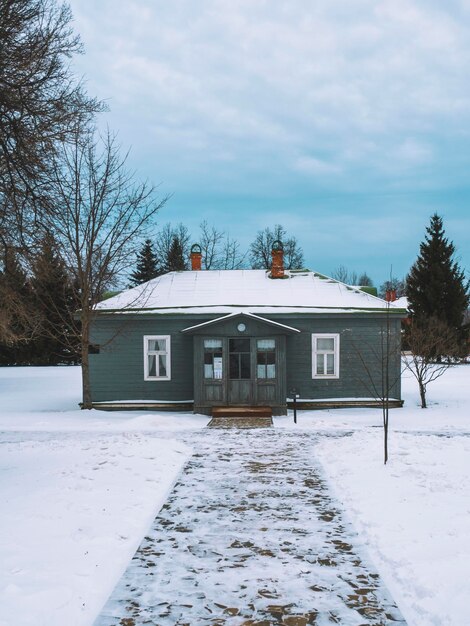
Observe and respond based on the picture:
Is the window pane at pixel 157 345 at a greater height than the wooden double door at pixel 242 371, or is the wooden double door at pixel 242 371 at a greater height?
the window pane at pixel 157 345

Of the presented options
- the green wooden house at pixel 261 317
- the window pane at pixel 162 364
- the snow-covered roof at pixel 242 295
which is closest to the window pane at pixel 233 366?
the green wooden house at pixel 261 317

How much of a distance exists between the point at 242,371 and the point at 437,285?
25717 mm

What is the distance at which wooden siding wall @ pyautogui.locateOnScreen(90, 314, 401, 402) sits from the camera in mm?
19625

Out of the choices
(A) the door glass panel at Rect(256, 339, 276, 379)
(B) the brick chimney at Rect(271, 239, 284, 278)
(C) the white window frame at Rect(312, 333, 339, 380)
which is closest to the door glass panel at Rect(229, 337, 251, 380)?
(A) the door glass panel at Rect(256, 339, 276, 379)

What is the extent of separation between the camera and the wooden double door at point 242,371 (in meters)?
18.6

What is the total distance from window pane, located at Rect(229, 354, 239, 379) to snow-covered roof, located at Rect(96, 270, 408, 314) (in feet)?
5.72

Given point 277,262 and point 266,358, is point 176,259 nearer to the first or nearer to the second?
point 277,262

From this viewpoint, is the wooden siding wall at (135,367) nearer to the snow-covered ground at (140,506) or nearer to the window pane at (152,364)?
the window pane at (152,364)

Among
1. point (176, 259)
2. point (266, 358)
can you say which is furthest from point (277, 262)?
point (176, 259)

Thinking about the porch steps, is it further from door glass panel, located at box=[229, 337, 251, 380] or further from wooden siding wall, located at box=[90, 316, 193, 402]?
wooden siding wall, located at box=[90, 316, 193, 402]

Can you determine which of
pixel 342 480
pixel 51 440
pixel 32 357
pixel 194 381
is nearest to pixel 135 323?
pixel 194 381

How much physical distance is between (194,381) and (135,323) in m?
3.03

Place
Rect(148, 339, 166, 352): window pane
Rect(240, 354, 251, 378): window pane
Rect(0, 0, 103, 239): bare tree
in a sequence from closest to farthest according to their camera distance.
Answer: Rect(0, 0, 103, 239): bare tree → Rect(240, 354, 251, 378): window pane → Rect(148, 339, 166, 352): window pane

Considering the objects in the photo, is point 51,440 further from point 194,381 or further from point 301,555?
point 301,555
